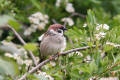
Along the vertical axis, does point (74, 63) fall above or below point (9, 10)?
below

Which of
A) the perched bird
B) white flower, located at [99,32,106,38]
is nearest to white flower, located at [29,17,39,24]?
the perched bird

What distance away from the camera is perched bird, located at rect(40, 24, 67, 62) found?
3.11 m

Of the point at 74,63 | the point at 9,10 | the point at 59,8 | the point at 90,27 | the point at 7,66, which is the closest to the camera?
the point at 7,66

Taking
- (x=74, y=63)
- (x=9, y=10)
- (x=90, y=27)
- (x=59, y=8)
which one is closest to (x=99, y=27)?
(x=90, y=27)

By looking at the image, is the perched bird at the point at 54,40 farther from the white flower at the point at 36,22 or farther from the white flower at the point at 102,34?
the white flower at the point at 102,34

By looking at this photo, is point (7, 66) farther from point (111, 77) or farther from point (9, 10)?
point (9, 10)

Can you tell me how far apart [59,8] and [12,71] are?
3330 millimetres

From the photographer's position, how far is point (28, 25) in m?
4.36

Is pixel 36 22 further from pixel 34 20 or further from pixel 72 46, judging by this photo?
pixel 72 46

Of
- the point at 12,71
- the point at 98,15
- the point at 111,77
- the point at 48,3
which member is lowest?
the point at 12,71

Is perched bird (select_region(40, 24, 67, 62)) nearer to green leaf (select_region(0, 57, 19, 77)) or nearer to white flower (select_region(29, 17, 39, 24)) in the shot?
white flower (select_region(29, 17, 39, 24))

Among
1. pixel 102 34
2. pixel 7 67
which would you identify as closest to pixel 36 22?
pixel 102 34

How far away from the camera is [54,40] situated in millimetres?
3170

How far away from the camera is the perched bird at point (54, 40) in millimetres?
3107
